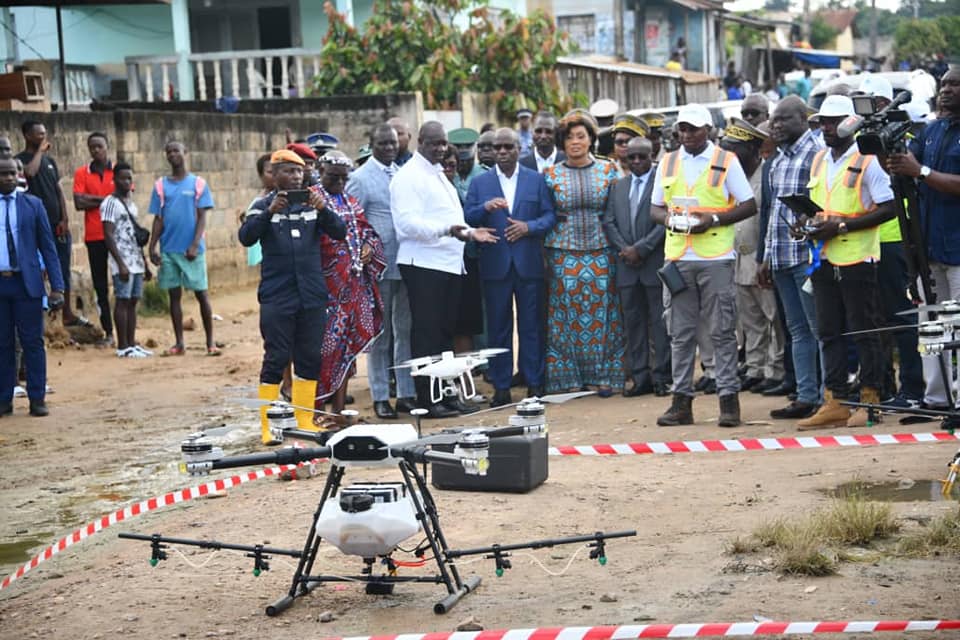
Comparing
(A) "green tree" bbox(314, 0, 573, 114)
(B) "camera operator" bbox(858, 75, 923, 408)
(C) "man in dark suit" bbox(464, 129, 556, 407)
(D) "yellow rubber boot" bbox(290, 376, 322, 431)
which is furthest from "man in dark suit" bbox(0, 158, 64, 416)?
(A) "green tree" bbox(314, 0, 573, 114)

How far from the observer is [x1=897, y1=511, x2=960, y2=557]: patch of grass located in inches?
241

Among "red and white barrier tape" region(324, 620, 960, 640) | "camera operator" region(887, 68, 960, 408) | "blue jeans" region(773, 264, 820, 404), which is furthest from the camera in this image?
"blue jeans" region(773, 264, 820, 404)

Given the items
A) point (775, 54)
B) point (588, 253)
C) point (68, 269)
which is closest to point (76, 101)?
point (68, 269)

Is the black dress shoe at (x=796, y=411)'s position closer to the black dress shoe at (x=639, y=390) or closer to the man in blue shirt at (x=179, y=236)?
the black dress shoe at (x=639, y=390)

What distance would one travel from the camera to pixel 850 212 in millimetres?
9055

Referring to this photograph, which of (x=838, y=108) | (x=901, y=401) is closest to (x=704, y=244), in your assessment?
(x=838, y=108)

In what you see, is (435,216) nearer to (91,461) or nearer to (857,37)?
(91,461)

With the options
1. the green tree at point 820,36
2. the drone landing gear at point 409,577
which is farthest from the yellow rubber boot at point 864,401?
the green tree at point 820,36

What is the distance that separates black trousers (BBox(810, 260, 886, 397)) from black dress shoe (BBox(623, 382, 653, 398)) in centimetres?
218

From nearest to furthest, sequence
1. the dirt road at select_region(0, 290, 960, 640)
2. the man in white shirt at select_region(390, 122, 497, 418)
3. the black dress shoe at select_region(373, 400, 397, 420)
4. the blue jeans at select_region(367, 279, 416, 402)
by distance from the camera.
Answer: the dirt road at select_region(0, 290, 960, 640)
the man in white shirt at select_region(390, 122, 497, 418)
the black dress shoe at select_region(373, 400, 397, 420)
the blue jeans at select_region(367, 279, 416, 402)

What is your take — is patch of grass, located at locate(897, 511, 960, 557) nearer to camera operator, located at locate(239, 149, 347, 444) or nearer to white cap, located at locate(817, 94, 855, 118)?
white cap, located at locate(817, 94, 855, 118)

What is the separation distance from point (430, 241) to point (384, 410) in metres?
1.32

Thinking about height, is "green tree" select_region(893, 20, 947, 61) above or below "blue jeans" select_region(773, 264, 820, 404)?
above

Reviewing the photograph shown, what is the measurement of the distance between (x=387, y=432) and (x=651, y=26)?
1809 inches
